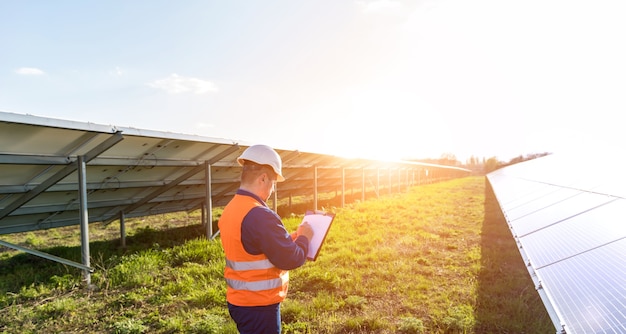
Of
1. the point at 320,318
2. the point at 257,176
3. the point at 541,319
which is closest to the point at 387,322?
the point at 320,318

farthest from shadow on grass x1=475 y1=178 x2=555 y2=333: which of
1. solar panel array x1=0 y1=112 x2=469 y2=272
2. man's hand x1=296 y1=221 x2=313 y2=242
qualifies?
solar panel array x1=0 y1=112 x2=469 y2=272

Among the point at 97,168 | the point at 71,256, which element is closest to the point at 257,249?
the point at 97,168

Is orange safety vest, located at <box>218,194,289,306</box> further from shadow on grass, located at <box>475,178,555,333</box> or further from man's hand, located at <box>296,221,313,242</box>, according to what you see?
shadow on grass, located at <box>475,178,555,333</box>

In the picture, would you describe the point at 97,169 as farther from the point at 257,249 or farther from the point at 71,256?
the point at 257,249

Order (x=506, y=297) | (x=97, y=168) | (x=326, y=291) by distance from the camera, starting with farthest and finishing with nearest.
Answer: (x=97, y=168) → (x=326, y=291) → (x=506, y=297)

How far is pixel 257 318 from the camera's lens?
2.53 metres

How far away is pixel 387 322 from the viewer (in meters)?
4.48

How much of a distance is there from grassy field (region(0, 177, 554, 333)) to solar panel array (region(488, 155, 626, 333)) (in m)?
0.80

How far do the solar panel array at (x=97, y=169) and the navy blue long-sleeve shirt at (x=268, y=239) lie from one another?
12.6 feet

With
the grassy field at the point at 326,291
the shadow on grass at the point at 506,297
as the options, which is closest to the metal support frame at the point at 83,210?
the grassy field at the point at 326,291

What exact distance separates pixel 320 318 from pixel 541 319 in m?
2.87

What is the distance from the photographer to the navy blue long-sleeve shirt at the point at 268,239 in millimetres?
2330

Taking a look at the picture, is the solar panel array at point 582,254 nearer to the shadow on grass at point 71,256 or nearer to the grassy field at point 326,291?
the grassy field at point 326,291

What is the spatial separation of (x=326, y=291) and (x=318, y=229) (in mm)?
2936
